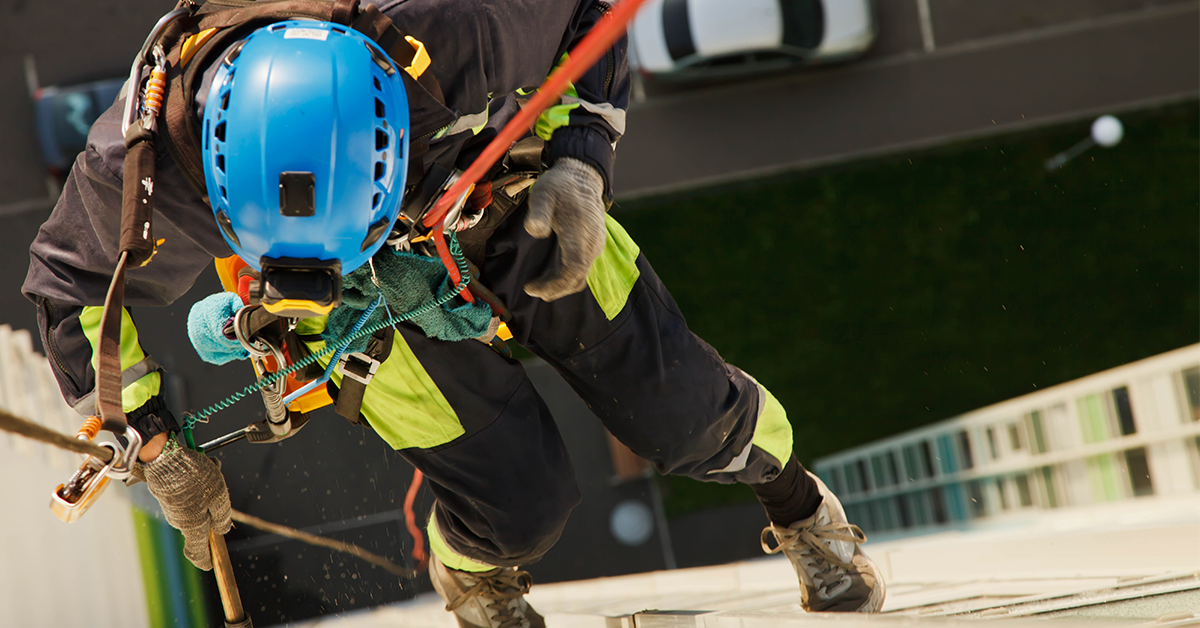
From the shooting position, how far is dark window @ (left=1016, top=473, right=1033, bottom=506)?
408cm

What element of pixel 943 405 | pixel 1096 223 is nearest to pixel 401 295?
pixel 943 405

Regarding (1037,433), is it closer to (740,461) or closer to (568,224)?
(740,461)

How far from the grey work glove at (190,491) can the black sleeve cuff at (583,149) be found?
0.77 m

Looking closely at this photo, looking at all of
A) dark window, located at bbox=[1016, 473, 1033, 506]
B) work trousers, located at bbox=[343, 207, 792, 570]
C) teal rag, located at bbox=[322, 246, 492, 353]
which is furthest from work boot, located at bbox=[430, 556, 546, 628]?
dark window, located at bbox=[1016, 473, 1033, 506]

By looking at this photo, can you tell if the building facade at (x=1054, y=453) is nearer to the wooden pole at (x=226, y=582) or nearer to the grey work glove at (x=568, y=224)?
the grey work glove at (x=568, y=224)

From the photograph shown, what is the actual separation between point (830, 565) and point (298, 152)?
1413 millimetres

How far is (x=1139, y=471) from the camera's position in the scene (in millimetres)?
3324

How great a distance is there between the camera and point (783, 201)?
5.79m

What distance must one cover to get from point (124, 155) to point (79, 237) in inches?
7.6

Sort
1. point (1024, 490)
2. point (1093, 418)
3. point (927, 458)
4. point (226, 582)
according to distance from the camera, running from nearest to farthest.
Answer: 1. point (226, 582)
2. point (1093, 418)
3. point (1024, 490)
4. point (927, 458)

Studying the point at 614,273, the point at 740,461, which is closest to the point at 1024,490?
the point at 740,461

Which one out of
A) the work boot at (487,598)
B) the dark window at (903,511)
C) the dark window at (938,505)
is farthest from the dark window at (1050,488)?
the work boot at (487,598)

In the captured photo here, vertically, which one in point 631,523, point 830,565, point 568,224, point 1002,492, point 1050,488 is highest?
point 568,224

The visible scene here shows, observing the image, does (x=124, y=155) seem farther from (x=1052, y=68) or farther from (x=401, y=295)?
(x=1052, y=68)
